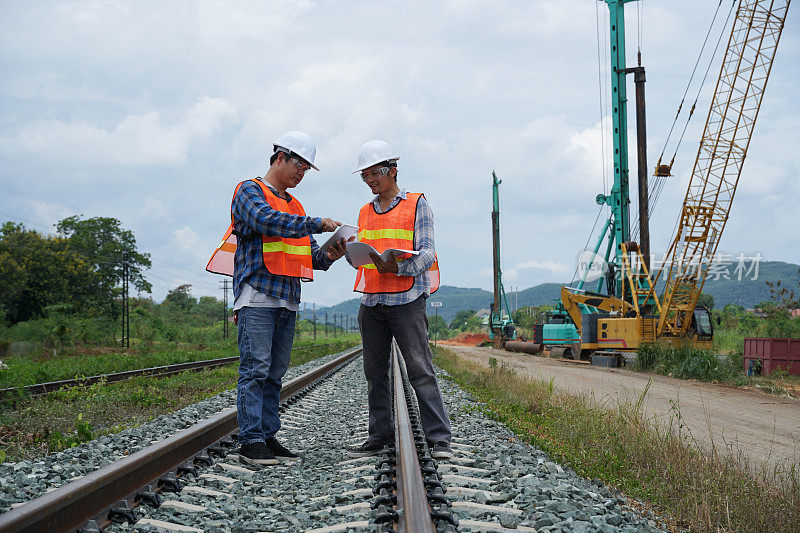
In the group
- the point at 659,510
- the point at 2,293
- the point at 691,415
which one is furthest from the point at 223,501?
the point at 2,293

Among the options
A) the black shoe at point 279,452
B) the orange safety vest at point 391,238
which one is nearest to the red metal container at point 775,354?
the orange safety vest at point 391,238

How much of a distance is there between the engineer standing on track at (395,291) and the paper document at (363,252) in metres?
0.08

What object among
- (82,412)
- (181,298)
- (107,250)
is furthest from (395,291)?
(181,298)

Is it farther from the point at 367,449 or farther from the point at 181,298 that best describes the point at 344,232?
the point at 181,298

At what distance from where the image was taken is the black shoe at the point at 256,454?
386 cm

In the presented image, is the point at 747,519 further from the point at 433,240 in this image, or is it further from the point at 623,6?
the point at 623,6

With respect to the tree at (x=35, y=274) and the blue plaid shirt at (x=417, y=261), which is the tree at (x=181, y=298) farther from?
the blue plaid shirt at (x=417, y=261)

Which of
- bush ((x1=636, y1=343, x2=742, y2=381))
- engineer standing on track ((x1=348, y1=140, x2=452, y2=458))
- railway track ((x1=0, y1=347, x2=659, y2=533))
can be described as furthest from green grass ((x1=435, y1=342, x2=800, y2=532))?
bush ((x1=636, y1=343, x2=742, y2=381))

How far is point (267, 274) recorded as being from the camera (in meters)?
4.02

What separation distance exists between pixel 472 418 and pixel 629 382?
9396 mm

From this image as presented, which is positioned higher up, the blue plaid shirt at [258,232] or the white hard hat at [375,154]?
the white hard hat at [375,154]

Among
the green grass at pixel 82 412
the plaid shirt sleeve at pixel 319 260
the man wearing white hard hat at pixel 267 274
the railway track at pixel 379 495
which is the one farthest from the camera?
the green grass at pixel 82 412

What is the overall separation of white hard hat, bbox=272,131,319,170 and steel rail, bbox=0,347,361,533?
6.15ft

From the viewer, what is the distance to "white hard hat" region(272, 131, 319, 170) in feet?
13.5
